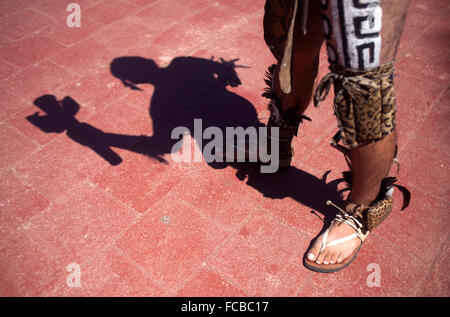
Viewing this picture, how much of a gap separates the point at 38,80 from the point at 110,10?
1.46 m

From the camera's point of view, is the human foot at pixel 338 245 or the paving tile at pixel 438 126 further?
the paving tile at pixel 438 126

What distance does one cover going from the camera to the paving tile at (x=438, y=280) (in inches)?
63.4

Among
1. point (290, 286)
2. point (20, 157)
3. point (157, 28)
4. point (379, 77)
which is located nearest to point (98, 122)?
point (20, 157)

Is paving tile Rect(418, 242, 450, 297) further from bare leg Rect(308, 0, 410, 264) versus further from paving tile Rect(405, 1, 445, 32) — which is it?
paving tile Rect(405, 1, 445, 32)

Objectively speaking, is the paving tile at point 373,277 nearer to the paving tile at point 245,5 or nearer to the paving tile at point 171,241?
the paving tile at point 171,241

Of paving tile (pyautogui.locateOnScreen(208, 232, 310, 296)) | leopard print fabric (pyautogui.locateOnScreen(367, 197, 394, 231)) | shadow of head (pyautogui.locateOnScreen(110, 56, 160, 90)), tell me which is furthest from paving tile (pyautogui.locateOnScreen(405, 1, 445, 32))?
paving tile (pyautogui.locateOnScreen(208, 232, 310, 296))

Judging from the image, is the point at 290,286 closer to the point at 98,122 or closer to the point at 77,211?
the point at 77,211

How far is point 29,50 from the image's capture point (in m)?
3.32

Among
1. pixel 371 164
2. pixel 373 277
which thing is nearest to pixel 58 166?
pixel 371 164

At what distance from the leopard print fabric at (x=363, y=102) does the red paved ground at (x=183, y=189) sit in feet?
2.44

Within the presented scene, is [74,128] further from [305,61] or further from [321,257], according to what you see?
[321,257]

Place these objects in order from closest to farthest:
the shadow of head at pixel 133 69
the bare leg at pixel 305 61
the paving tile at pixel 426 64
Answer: the bare leg at pixel 305 61 → the paving tile at pixel 426 64 → the shadow of head at pixel 133 69

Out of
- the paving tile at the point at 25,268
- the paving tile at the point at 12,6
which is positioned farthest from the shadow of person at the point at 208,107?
the paving tile at the point at 12,6

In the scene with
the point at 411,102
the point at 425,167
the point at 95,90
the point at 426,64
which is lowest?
the point at 95,90
